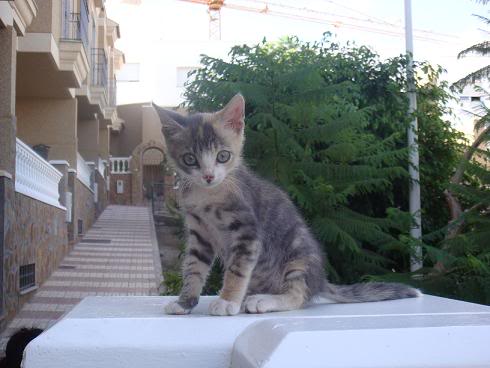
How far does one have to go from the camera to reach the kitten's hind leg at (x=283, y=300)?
2390mm

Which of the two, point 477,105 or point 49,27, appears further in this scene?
point 49,27

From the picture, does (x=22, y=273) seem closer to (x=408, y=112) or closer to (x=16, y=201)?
(x=16, y=201)

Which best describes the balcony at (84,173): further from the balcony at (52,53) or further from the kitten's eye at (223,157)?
the kitten's eye at (223,157)

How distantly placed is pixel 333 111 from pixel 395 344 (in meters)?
6.27

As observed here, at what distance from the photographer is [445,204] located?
11.3 meters

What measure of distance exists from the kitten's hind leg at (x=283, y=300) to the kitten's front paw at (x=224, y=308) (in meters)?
0.09

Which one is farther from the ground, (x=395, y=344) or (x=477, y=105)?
(x=477, y=105)

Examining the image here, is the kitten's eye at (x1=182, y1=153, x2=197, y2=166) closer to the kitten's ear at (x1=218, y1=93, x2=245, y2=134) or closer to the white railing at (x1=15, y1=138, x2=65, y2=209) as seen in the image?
the kitten's ear at (x1=218, y1=93, x2=245, y2=134)

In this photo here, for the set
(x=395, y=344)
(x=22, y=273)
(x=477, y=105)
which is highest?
A: (x=477, y=105)

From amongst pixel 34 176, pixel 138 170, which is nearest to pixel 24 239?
pixel 34 176

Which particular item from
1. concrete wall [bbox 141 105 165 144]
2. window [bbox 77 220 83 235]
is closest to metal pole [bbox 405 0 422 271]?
window [bbox 77 220 83 235]

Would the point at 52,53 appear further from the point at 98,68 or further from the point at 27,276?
the point at 98,68

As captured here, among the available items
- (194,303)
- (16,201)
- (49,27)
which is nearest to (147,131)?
(49,27)

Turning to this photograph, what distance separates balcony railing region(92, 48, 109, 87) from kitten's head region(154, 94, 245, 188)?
54.1ft
